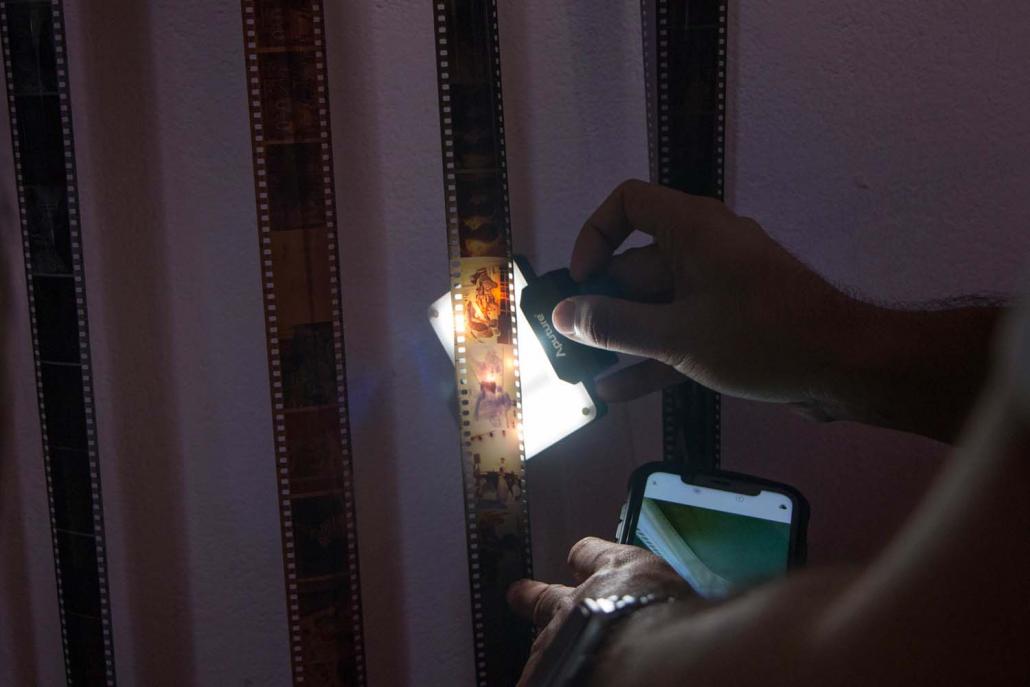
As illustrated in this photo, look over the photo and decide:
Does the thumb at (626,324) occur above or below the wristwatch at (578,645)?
above

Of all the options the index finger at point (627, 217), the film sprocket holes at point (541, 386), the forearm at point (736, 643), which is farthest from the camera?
the film sprocket holes at point (541, 386)

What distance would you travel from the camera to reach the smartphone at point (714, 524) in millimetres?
914

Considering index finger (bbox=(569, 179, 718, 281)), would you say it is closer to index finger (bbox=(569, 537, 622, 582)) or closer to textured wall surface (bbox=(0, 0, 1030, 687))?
textured wall surface (bbox=(0, 0, 1030, 687))

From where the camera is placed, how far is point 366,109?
0.94 meters

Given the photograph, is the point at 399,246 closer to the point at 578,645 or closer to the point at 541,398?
the point at 541,398

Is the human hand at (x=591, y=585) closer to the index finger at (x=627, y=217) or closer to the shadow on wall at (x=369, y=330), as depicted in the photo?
the shadow on wall at (x=369, y=330)

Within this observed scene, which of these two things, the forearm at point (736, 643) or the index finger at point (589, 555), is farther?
the index finger at point (589, 555)

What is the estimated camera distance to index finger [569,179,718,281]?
0.83 metres

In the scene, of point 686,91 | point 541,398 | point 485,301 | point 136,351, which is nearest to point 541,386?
point 541,398

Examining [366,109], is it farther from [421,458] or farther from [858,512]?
[858,512]

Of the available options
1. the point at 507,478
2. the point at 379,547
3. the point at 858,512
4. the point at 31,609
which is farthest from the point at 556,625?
the point at 31,609

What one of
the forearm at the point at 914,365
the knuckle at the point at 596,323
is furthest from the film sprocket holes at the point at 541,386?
the forearm at the point at 914,365

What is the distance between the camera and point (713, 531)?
94cm

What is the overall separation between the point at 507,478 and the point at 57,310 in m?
0.55
